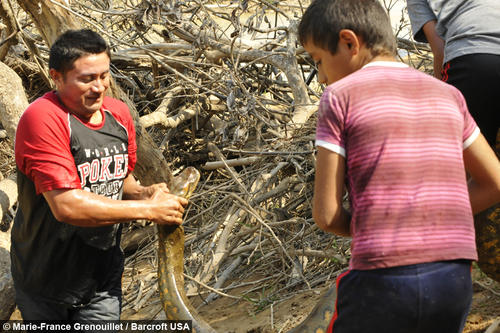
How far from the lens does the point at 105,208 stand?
2.55m

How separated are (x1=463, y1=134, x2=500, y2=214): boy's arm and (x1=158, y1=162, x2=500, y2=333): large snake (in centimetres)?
70

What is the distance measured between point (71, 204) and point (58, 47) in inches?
25.3

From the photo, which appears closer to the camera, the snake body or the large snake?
the large snake

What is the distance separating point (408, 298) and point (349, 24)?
2.40 ft

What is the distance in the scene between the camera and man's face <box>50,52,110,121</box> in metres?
2.64

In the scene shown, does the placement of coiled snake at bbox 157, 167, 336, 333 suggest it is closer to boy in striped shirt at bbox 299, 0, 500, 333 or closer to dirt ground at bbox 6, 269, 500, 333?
dirt ground at bbox 6, 269, 500, 333

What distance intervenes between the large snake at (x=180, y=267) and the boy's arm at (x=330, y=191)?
101cm

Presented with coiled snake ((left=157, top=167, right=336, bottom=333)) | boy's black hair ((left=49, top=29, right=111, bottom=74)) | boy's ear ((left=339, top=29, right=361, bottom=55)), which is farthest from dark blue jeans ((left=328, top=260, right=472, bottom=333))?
boy's black hair ((left=49, top=29, right=111, bottom=74))

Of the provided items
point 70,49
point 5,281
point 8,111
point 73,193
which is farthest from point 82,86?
point 8,111

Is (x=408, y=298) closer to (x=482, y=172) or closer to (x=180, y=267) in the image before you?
(x=482, y=172)

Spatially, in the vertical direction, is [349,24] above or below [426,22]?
above

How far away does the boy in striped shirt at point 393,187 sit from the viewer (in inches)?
67.4

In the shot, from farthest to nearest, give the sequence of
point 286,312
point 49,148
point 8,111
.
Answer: point 8,111 < point 286,312 < point 49,148

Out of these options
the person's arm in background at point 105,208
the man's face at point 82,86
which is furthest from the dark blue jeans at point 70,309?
the man's face at point 82,86
